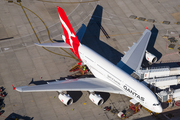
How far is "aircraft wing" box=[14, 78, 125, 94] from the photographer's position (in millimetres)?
56531

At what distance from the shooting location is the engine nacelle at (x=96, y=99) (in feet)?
186

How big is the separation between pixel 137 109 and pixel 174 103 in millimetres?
9289

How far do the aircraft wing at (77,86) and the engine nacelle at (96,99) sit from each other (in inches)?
53.5

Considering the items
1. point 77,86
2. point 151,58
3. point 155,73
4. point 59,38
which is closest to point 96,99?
point 77,86

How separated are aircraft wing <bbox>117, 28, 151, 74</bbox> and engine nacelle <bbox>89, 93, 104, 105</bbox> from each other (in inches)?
414

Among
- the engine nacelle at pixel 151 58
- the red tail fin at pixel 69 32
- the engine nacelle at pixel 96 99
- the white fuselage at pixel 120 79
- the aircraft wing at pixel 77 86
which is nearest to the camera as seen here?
the white fuselage at pixel 120 79

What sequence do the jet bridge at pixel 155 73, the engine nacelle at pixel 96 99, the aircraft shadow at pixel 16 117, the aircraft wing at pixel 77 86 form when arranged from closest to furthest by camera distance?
the aircraft shadow at pixel 16 117
the aircraft wing at pixel 77 86
the engine nacelle at pixel 96 99
the jet bridge at pixel 155 73

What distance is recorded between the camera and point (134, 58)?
2621 inches

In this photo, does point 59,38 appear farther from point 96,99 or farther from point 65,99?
point 96,99

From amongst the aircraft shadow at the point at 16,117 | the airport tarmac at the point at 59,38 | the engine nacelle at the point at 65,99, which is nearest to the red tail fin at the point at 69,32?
the airport tarmac at the point at 59,38

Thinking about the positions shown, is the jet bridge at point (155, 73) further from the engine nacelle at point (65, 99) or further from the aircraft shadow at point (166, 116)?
the engine nacelle at point (65, 99)

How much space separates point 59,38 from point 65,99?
26.9 m

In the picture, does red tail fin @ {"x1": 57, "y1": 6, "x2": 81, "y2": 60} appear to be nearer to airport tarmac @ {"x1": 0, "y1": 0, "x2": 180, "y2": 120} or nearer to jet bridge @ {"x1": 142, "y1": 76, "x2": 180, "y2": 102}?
airport tarmac @ {"x1": 0, "y1": 0, "x2": 180, "y2": 120}

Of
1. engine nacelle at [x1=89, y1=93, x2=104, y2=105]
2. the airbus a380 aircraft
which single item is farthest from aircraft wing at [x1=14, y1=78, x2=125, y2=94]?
engine nacelle at [x1=89, y1=93, x2=104, y2=105]
